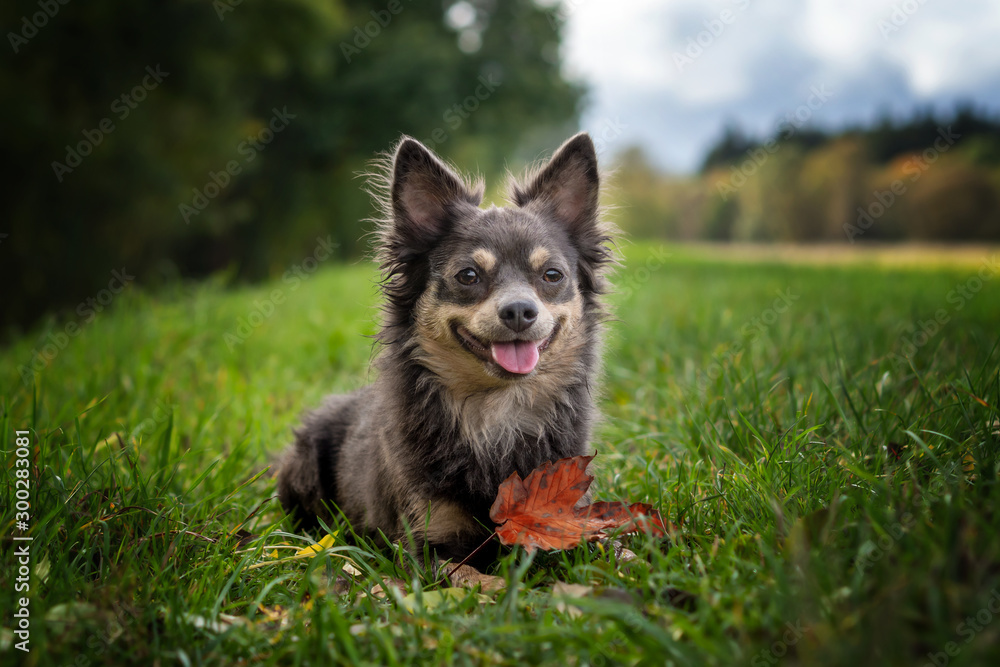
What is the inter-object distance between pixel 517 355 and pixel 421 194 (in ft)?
3.39

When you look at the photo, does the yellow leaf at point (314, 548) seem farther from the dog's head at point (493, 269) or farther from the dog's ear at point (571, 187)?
the dog's ear at point (571, 187)

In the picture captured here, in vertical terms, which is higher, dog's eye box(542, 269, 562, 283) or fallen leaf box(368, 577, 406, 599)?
dog's eye box(542, 269, 562, 283)

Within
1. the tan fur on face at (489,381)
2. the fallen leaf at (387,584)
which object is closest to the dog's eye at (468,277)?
the tan fur on face at (489,381)

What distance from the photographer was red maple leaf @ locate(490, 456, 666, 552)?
2.26 m

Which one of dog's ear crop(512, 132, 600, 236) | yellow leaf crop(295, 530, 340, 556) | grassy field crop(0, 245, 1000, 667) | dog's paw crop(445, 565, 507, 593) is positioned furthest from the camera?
dog's ear crop(512, 132, 600, 236)

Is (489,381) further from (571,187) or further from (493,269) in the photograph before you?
(571,187)

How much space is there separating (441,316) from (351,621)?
4.48 ft

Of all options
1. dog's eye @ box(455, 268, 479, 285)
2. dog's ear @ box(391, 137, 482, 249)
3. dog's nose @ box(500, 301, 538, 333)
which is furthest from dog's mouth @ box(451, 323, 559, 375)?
dog's ear @ box(391, 137, 482, 249)

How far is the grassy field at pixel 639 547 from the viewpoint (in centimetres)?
154

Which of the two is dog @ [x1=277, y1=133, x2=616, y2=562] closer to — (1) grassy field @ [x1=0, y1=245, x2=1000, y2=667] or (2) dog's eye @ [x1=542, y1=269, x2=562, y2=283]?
(2) dog's eye @ [x1=542, y1=269, x2=562, y2=283]

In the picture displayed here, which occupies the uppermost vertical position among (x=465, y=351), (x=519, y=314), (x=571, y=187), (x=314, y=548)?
(x=571, y=187)

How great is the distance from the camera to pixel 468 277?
9.61ft

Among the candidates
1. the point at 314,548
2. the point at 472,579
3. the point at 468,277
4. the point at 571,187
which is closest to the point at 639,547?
the point at 472,579

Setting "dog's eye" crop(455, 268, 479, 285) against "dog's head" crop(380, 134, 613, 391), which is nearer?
"dog's head" crop(380, 134, 613, 391)
